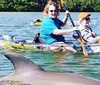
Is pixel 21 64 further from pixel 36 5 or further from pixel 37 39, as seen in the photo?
pixel 36 5

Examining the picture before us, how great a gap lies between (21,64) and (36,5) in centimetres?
6366

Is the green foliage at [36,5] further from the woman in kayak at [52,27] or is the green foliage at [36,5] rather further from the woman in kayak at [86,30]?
the woman in kayak at [52,27]

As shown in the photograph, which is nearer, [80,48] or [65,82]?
[65,82]

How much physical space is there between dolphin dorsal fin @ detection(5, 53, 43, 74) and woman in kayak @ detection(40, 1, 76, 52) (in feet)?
17.6

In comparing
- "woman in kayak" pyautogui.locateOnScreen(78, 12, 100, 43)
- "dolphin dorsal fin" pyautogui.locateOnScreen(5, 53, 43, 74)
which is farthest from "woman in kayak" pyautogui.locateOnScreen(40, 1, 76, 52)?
"dolphin dorsal fin" pyautogui.locateOnScreen(5, 53, 43, 74)

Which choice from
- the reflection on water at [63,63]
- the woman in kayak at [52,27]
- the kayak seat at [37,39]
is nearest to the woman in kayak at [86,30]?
the woman in kayak at [52,27]

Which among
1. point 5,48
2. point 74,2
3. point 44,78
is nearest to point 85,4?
point 74,2

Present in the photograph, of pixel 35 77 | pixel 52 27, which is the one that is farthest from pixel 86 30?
pixel 35 77

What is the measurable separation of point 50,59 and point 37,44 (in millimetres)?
1503

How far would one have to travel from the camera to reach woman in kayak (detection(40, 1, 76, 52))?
40.0ft

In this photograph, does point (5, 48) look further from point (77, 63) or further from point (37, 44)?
point (77, 63)

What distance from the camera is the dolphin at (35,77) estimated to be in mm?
6438

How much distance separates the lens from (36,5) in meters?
70.1

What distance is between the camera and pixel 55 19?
12.5m
